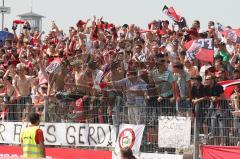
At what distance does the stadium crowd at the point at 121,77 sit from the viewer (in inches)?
701

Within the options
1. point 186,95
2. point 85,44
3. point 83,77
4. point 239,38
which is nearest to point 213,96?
point 186,95

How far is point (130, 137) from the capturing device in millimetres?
18781

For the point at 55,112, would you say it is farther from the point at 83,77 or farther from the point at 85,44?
the point at 85,44

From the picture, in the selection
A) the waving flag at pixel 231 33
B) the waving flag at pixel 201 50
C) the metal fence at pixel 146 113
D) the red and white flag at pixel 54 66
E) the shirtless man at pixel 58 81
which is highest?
the waving flag at pixel 231 33

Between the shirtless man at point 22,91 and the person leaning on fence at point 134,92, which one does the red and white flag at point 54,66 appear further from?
the person leaning on fence at point 134,92

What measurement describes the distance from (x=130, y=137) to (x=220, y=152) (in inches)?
96.4

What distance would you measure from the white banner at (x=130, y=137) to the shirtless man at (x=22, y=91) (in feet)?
9.22

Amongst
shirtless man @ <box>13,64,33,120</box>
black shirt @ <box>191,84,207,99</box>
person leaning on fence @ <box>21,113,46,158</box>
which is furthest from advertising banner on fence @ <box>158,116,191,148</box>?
shirtless man @ <box>13,64,33,120</box>

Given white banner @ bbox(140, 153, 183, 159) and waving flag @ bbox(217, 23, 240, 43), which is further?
waving flag @ bbox(217, 23, 240, 43)

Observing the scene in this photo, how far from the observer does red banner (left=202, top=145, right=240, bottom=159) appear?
17047mm

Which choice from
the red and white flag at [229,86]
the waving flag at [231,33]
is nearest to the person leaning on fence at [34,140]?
the red and white flag at [229,86]

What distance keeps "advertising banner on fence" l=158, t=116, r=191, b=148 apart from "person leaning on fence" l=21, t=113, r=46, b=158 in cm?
348

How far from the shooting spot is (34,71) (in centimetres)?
2192

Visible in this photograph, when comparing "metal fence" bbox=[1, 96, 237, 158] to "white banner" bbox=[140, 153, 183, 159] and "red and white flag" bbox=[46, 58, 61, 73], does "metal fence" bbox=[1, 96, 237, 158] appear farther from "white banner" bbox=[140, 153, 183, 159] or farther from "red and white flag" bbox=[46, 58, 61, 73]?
"red and white flag" bbox=[46, 58, 61, 73]
